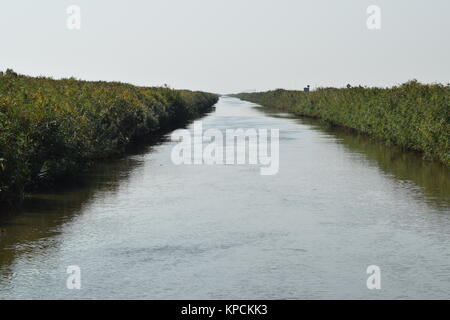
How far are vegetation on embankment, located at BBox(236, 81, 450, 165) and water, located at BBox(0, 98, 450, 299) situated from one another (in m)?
3.24

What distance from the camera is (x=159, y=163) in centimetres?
2027

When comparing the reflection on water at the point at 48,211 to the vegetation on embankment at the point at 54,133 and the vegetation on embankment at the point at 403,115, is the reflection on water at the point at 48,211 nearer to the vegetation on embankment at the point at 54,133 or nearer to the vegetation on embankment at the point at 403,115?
the vegetation on embankment at the point at 54,133

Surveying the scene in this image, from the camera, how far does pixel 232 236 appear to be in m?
10.2

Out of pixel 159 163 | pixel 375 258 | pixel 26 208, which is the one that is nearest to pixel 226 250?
pixel 375 258

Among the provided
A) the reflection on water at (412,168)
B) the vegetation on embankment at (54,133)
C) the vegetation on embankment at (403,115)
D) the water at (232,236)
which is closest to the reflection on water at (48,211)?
the water at (232,236)

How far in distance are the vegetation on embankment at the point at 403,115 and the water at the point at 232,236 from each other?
10.6 feet

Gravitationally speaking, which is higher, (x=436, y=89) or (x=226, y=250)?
(x=436, y=89)

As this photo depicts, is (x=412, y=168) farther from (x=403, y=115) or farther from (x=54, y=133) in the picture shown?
(x=54, y=133)

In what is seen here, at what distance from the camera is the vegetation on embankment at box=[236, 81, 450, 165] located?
20.8m

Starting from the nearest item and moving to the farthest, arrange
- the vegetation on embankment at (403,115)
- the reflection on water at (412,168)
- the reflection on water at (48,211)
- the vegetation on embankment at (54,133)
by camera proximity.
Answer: the reflection on water at (48,211), the vegetation on embankment at (54,133), the reflection on water at (412,168), the vegetation on embankment at (403,115)

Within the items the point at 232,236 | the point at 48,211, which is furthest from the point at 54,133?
the point at 232,236

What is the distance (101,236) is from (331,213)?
14.2 feet

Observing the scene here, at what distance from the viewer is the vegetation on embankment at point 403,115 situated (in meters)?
20.8
